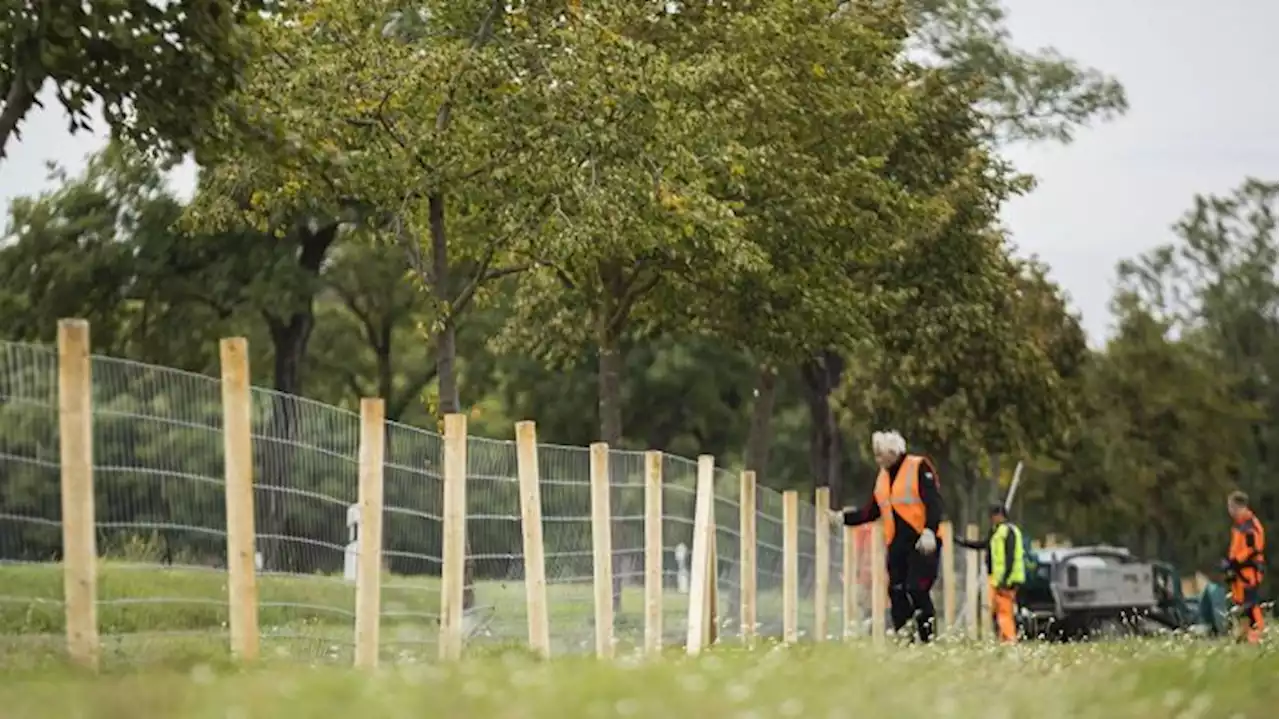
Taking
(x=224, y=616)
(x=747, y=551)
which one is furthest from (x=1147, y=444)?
(x=224, y=616)

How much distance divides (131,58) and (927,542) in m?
8.10

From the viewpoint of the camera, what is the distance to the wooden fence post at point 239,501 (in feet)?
40.0

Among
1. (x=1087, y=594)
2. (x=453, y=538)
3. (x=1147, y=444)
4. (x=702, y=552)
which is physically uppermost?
(x=1147, y=444)

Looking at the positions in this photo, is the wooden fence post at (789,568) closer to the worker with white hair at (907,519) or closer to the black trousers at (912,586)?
the black trousers at (912,586)

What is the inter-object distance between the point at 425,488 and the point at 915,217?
21097 millimetres

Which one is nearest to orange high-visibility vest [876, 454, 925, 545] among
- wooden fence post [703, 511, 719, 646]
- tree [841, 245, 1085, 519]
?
wooden fence post [703, 511, 719, 646]

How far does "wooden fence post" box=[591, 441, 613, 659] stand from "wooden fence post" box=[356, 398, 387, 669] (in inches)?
139

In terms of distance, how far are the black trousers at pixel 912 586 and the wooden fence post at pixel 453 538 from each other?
6009mm

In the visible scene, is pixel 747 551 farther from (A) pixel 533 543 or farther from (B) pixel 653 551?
(A) pixel 533 543

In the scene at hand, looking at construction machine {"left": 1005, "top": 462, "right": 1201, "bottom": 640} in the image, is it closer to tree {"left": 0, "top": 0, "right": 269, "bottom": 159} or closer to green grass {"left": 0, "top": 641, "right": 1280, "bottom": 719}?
tree {"left": 0, "top": 0, "right": 269, "bottom": 159}

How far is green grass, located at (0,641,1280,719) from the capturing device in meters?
8.34

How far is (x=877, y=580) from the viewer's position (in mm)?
27188

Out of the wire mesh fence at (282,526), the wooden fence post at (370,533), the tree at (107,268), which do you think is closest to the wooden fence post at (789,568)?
the wire mesh fence at (282,526)

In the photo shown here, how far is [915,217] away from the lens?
3597 cm
